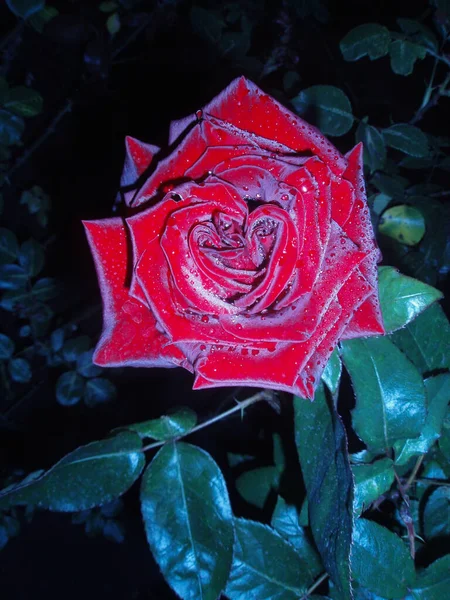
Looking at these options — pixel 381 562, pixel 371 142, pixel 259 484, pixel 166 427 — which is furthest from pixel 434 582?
pixel 371 142

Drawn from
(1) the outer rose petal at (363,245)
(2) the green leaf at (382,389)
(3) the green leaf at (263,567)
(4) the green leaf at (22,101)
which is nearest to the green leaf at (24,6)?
(4) the green leaf at (22,101)

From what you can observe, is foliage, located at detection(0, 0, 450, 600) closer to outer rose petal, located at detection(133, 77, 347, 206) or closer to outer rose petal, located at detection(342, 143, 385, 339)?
outer rose petal, located at detection(342, 143, 385, 339)

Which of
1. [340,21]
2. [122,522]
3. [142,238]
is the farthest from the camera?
[340,21]

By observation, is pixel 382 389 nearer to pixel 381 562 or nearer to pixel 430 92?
pixel 381 562

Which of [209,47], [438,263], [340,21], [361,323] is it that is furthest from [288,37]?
[361,323]

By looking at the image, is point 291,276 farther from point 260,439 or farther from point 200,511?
point 260,439
